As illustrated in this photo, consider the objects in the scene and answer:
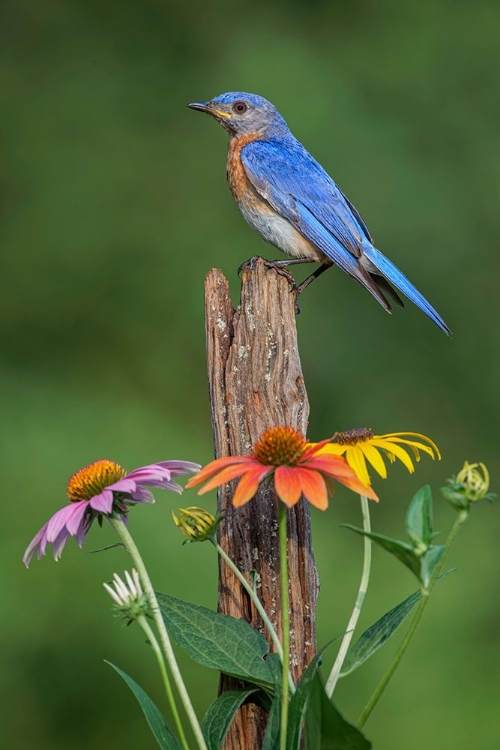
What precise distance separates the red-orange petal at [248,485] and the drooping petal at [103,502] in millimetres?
166

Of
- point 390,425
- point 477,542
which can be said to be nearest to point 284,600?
point 477,542

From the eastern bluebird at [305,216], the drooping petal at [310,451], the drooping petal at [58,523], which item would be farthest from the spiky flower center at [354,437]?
the eastern bluebird at [305,216]

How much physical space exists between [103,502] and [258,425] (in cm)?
34

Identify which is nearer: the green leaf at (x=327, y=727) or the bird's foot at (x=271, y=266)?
the green leaf at (x=327, y=727)

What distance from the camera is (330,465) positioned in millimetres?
1224

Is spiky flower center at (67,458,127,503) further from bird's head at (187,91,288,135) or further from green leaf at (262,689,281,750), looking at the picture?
bird's head at (187,91,288,135)

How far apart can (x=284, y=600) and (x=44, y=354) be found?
4.20 m

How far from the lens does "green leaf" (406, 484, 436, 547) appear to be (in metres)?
1.11

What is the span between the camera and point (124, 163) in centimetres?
569

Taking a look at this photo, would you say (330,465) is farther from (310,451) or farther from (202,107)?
(202,107)

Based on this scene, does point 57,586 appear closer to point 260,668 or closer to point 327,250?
point 327,250

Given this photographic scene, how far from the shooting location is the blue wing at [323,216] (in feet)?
9.30

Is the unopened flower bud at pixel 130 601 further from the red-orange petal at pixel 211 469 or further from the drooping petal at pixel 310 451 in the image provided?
the drooping petal at pixel 310 451

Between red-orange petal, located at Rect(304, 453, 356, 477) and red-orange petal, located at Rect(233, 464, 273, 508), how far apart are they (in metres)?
0.05
